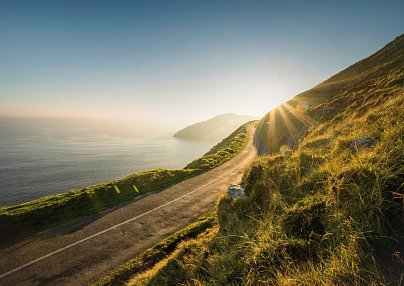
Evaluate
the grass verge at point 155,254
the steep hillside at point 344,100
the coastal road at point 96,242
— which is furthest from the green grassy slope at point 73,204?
the steep hillside at point 344,100

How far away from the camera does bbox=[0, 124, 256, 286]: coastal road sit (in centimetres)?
919

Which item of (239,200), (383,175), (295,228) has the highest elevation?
(383,175)

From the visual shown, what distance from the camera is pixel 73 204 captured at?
16500mm

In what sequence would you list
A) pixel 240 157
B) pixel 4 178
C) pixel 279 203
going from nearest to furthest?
pixel 279 203 → pixel 240 157 → pixel 4 178

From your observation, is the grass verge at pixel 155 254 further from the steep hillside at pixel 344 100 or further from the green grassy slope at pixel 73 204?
the steep hillside at pixel 344 100

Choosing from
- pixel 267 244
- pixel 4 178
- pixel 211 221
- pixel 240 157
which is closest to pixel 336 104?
pixel 240 157

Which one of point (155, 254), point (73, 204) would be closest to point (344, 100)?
point (155, 254)

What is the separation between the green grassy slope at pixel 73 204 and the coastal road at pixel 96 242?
1.32m

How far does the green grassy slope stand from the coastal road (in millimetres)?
1318

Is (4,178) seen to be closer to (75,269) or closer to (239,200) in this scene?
(75,269)

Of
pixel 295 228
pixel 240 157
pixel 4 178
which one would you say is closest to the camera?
pixel 295 228

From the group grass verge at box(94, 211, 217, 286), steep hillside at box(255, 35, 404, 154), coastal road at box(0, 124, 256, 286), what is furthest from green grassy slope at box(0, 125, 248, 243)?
steep hillside at box(255, 35, 404, 154)

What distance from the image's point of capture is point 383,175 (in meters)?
3.94

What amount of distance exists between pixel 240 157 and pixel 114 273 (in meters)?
31.8
